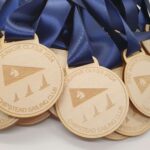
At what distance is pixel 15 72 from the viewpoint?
56cm

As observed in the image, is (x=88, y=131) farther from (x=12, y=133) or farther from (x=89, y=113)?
(x=12, y=133)

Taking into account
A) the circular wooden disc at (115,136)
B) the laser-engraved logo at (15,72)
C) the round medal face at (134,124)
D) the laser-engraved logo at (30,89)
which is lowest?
the circular wooden disc at (115,136)

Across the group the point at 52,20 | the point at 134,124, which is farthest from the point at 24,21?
the point at 134,124

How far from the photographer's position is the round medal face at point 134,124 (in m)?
0.59

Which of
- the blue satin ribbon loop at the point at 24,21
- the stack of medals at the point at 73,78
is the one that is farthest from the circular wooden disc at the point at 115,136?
the blue satin ribbon loop at the point at 24,21

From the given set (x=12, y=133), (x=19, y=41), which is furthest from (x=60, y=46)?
(x=12, y=133)

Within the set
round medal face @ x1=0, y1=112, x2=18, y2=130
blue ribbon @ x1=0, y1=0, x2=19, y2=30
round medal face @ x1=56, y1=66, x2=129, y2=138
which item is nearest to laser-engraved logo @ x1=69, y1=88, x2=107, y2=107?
round medal face @ x1=56, y1=66, x2=129, y2=138

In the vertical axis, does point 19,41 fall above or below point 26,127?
above

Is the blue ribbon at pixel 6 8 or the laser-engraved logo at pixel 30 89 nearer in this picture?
the laser-engraved logo at pixel 30 89

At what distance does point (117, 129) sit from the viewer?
58cm

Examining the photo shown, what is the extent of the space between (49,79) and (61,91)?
3 centimetres

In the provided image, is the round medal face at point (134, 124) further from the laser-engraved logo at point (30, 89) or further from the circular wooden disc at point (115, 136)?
the laser-engraved logo at point (30, 89)

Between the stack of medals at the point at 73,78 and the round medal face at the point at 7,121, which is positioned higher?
the stack of medals at the point at 73,78

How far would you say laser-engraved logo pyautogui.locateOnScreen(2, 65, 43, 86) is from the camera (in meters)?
0.56
